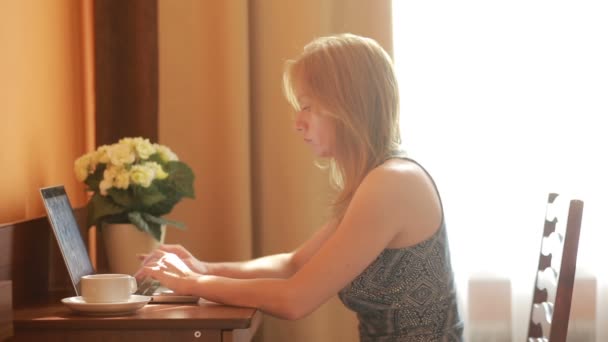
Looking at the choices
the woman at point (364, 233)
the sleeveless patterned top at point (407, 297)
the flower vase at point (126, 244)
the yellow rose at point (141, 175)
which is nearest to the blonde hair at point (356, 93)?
the woman at point (364, 233)

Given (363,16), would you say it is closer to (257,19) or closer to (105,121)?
(257,19)

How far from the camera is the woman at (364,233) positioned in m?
1.71

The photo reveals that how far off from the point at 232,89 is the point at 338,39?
849mm

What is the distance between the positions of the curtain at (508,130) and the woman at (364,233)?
889mm

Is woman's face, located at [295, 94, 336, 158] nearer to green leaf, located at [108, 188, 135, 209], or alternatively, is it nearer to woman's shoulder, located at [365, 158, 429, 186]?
woman's shoulder, located at [365, 158, 429, 186]

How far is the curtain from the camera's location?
2750mm

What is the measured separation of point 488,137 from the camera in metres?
2.77

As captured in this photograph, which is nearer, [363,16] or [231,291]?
[231,291]

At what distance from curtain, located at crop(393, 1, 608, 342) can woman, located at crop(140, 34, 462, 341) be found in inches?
35.0

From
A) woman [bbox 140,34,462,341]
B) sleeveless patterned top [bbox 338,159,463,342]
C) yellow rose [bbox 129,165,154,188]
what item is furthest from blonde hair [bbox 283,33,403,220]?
yellow rose [bbox 129,165,154,188]

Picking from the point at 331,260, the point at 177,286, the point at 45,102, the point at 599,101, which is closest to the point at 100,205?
the point at 45,102

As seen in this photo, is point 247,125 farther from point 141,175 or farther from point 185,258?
point 185,258

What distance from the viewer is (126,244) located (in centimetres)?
220

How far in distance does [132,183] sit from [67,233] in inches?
9.7
